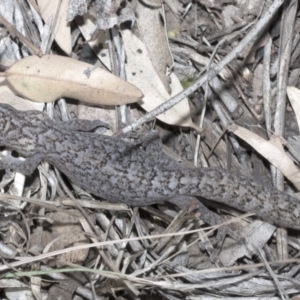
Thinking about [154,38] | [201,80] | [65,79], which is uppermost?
[154,38]

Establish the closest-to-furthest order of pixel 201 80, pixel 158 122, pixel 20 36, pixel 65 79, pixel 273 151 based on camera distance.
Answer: pixel 201 80, pixel 20 36, pixel 65 79, pixel 273 151, pixel 158 122

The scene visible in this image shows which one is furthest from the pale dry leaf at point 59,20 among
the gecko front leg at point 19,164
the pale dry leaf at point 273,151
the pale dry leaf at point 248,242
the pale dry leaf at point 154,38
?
the pale dry leaf at point 248,242

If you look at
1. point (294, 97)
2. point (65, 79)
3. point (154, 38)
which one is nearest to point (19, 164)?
point (65, 79)

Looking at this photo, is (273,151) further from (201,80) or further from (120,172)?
(120,172)

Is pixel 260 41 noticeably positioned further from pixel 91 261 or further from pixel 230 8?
pixel 91 261

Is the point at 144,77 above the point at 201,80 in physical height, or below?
below

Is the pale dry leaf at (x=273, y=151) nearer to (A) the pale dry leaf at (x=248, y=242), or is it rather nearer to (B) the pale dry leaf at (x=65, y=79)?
(A) the pale dry leaf at (x=248, y=242)
